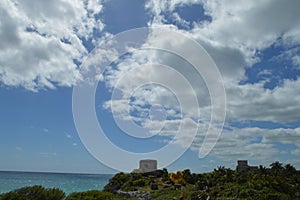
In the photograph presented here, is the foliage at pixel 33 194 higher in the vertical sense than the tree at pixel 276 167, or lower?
lower

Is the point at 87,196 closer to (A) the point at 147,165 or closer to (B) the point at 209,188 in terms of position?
(B) the point at 209,188

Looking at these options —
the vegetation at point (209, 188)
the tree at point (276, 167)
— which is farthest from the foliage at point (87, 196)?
the tree at point (276, 167)

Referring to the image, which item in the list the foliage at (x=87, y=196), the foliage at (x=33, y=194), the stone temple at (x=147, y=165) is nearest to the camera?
the foliage at (x=33, y=194)

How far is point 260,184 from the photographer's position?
30344 millimetres

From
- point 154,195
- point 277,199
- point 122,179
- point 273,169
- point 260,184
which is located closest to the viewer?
point 277,199

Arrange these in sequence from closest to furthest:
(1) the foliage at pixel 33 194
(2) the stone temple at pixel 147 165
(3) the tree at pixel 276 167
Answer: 1. (1) the foliage at pixel 33 194
2. (3) the tree at pixel 276 167
3. (2) the stone temple at pixel 147 165

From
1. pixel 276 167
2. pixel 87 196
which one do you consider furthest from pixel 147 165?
pixel 87 196

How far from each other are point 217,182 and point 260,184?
8067 mm

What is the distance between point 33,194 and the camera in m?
21.4

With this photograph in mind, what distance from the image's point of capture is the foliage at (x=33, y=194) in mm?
20172

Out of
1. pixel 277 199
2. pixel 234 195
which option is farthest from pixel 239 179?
pixel 277 199

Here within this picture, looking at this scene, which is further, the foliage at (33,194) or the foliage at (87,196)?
the foliage at (87,196)

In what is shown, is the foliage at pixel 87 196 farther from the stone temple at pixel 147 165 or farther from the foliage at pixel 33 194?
the stone temple at pixel 147 165

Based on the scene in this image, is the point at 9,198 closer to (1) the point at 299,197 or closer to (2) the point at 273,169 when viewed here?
(1) the point at 299,197
